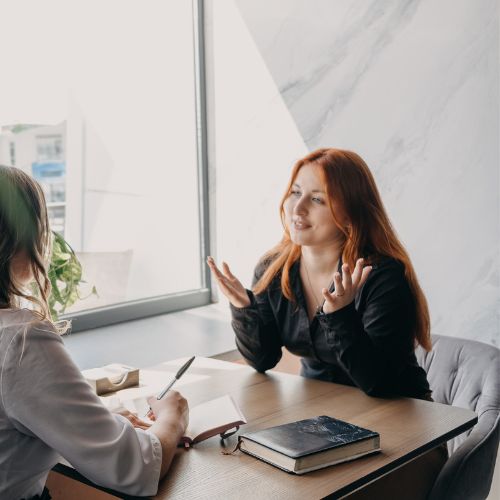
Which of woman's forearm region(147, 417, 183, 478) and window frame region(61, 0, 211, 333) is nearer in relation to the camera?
woman's forearm region(147, 417, 183, 478)

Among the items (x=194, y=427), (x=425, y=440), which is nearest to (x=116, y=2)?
(x=194, y=427)

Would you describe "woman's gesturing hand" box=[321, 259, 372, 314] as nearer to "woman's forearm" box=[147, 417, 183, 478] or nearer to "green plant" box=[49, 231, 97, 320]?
"woman's forearm" box=[147, 417, 183, 478]

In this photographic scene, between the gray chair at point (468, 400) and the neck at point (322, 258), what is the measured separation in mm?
395

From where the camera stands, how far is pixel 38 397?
3.97 ft

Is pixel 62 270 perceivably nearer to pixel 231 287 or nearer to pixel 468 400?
pixel 231 287

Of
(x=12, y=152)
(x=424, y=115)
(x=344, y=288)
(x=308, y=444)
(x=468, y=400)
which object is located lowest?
(x=468, y=400)

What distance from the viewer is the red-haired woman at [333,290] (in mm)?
1962

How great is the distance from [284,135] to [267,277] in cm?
106

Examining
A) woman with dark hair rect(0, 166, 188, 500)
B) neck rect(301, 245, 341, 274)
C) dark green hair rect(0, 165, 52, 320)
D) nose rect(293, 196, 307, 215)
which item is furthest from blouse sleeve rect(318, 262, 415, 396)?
dark green hair rect(0, 165, 52, 320)

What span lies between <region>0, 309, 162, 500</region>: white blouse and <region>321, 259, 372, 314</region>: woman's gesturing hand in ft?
2.31

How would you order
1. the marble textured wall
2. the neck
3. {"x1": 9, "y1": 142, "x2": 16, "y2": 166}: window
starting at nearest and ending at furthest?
the neck, the marble textured wall, {"x1": 9, "y1": 142, "x2": 16, "y2": 166}: window

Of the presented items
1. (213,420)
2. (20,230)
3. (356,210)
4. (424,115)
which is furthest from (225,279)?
(424,115)

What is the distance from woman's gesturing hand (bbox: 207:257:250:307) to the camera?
6.80ft

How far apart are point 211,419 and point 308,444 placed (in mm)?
274
